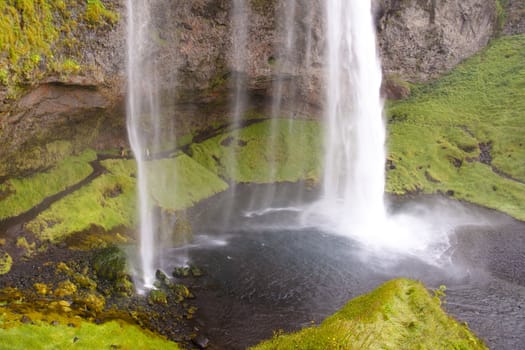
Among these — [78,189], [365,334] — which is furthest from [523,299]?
[78,189]

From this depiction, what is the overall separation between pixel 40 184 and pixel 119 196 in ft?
24.2

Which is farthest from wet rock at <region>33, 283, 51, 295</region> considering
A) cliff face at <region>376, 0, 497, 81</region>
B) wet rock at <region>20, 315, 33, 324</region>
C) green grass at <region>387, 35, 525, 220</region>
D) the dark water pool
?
cliff face at <region>376, 0, 497, 81</region>

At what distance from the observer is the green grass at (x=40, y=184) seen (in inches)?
1374

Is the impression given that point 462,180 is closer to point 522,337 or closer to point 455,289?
point 455,289

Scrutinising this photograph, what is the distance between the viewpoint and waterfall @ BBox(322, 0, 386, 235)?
53688mm

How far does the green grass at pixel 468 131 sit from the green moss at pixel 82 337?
43644 millimetres

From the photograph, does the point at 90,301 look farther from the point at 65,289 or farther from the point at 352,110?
the point at 352,110

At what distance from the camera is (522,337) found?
27.1 meters

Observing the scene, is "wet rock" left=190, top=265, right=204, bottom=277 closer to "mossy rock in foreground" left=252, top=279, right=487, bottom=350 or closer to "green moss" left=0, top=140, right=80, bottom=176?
"mossy rock in foreground" left=252, top=279, right=487, bottom=350

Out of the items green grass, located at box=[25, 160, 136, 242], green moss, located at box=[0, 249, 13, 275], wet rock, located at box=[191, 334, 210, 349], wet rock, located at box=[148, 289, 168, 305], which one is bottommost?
wet rock, located at box=[191, 334, 210, 349]

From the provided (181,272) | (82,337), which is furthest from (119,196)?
(82,337)

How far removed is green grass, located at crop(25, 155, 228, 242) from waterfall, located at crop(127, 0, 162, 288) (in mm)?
1124

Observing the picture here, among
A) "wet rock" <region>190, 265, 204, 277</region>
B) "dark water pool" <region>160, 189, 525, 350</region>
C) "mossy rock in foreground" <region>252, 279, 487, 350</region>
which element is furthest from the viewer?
"wet rock" <region>190, 265, 204, 277</region>

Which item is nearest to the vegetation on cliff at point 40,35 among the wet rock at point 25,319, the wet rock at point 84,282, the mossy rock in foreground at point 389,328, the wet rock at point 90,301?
the wet rock at point 84,282
